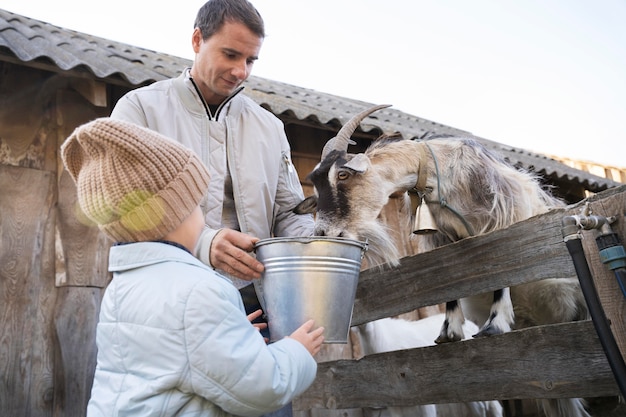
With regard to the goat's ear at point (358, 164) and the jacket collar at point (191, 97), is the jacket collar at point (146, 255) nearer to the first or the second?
the jacket collar at point (191, 97)

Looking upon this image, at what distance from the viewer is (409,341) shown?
5.17m

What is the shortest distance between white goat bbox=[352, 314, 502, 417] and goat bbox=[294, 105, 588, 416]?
113cm

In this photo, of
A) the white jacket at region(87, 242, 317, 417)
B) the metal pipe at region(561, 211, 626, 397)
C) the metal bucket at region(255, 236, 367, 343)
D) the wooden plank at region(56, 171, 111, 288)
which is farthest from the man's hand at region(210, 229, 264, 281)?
the wooden plank at region(56, 171, 111, 288)

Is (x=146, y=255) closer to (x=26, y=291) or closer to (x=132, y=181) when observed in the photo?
(x=132, y=181)

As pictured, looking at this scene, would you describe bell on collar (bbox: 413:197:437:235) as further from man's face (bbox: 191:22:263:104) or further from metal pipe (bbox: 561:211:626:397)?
metal pipe (bbox: 561:211:626:397)

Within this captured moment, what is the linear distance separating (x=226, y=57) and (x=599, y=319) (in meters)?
1.86

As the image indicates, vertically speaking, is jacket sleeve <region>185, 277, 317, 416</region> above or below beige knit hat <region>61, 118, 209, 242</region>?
below

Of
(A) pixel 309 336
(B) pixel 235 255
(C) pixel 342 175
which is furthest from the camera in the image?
(C) pixel 342 175

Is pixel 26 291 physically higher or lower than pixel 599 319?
higher

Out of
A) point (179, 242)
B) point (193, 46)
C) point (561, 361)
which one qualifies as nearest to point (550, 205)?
point (561, 361)

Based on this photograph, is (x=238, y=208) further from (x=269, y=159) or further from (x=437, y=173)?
(x=437, y=173)

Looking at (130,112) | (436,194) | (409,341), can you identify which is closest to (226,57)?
(130,112)

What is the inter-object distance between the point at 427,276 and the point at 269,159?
98 centimetres

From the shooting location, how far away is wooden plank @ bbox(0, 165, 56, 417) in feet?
14.0
